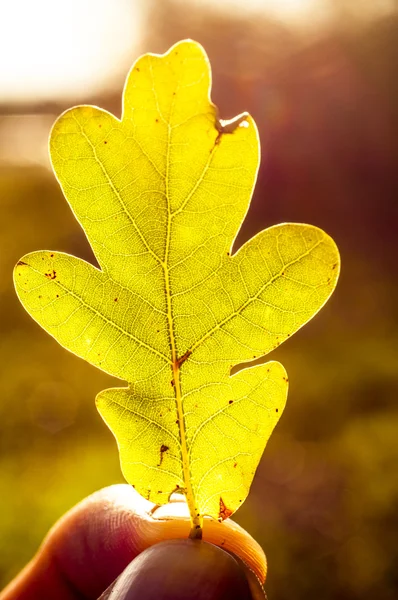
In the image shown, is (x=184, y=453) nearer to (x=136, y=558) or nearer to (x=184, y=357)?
(x=184, y=357)

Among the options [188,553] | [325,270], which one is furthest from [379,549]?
[325,270]

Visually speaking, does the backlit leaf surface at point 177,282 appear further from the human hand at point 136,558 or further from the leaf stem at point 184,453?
the human hand at point 136,558

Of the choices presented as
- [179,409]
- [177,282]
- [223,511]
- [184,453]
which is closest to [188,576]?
[223,511]

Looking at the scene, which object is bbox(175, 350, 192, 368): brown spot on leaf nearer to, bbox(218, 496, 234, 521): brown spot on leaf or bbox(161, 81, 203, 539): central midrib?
bbox(161, 81, 203, 539): central midrib

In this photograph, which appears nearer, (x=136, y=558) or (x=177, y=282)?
(x=177, y=282)

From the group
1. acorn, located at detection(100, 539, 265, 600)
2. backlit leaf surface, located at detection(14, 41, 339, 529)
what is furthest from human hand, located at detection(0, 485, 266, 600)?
backlit leaf surface, located at detection(14, 41, 339, 529)

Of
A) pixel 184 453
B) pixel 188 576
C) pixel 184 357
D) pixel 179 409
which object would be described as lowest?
pixel 188 576

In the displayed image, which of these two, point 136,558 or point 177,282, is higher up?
point 177,282
